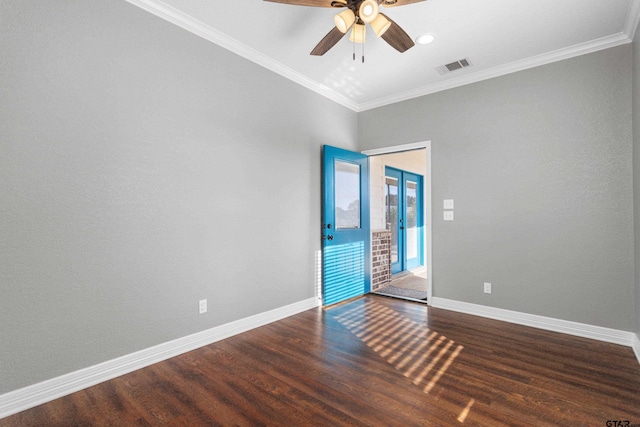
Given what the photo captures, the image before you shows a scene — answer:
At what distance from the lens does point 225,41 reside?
3025 millimetres

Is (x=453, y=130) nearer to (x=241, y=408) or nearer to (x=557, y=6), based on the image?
(x=557, y=6)

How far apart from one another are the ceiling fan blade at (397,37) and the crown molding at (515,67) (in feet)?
5.41

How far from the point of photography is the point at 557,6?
2.53 metres

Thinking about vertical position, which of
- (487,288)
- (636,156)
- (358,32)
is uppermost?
(358,32)

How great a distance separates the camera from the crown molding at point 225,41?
2557mm

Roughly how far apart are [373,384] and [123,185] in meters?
2.37

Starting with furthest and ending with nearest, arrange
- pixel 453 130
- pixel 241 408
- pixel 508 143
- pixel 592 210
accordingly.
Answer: pixel 453 130 < pixel 508 143 < pixel 592 210 < pixel 241 408

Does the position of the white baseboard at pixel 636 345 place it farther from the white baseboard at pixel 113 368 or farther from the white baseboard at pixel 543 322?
the white baseboard at pixel 113 368

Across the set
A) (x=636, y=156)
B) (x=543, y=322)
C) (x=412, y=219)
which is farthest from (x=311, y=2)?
(x=412, y=219)

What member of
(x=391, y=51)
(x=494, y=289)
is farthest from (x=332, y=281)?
(x=391, y=51)

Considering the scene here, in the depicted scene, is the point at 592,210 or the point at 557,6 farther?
the point at 592,210

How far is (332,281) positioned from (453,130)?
8.20 feet

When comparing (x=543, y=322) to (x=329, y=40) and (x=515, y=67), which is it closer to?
(x=515, y=67)

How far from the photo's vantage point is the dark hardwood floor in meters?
1.83
